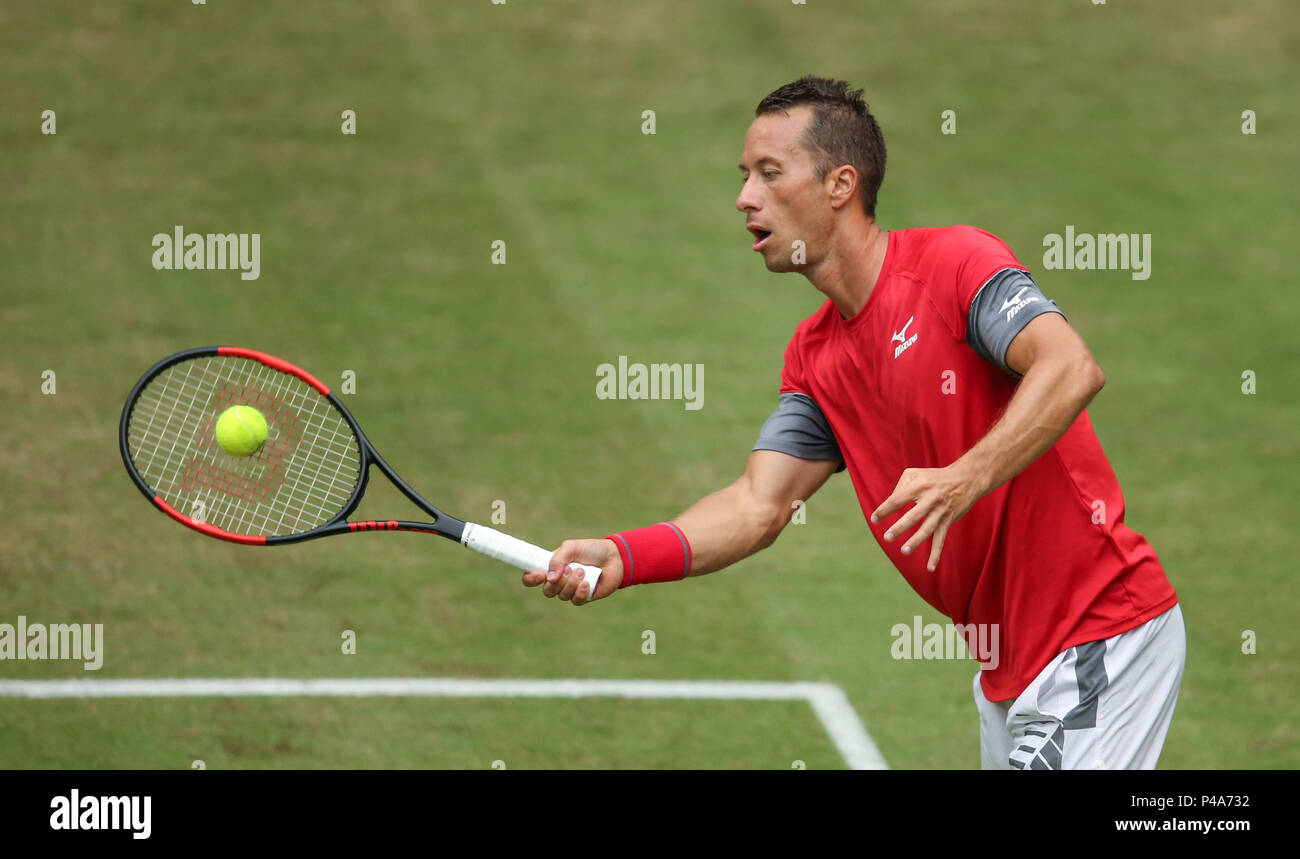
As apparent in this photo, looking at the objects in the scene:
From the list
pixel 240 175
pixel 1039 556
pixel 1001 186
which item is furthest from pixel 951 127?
pixel 1039 556

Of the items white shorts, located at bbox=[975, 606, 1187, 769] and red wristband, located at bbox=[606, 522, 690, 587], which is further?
red wristband, located at bbox=[606, 522, 690, 587]

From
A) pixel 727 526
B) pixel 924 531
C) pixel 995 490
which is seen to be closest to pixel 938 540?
pixel 924 531

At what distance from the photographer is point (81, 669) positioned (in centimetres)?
743

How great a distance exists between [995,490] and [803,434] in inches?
31.2

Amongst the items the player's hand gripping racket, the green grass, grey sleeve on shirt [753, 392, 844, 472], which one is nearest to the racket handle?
the player's hand gripping racket

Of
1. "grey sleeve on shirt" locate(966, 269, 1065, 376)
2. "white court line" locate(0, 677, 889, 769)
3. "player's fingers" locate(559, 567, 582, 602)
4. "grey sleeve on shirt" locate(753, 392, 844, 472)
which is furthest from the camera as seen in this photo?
"white court line" locate(0, 677, 889, 769)

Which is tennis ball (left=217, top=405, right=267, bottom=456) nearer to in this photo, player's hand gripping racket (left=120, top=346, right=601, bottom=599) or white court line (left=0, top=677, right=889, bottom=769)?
player's hand gripping racket (left=120, top=346, right=601, bottom=599)

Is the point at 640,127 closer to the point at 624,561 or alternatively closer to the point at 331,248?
the point at 331,248

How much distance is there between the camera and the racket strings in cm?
689

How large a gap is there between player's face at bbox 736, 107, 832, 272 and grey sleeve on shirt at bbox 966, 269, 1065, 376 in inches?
24.0

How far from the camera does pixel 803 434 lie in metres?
Result: 5.13

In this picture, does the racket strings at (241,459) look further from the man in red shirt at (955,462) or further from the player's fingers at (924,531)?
the player's fingers at (924,531)

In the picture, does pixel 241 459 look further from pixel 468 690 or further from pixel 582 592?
pixel 582 592

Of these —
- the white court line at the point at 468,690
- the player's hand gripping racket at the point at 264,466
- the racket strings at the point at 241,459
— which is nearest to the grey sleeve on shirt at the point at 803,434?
the player's hand gripping racket at the point at 264,466
